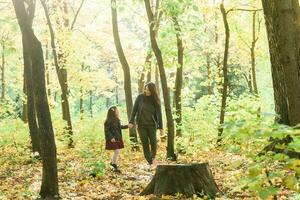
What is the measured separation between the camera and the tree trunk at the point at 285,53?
24.4 feet

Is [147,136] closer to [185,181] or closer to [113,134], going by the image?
[113,134]

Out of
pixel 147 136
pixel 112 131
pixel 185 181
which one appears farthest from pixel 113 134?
pixel 185 181

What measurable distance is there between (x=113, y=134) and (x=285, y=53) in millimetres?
6066

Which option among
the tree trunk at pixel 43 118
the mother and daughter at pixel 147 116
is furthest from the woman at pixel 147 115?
the tree trunk at pixel 43 118

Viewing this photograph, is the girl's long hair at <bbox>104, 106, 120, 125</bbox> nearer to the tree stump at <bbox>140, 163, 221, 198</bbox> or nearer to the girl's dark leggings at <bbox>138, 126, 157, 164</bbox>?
the girl's dark leggings at <bbox>138, 126, 157, 164</bbox>

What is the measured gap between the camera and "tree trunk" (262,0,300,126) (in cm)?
744

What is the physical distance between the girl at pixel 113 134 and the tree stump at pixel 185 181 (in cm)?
395

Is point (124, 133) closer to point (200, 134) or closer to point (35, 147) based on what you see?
point (200, 134)

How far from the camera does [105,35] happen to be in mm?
33125

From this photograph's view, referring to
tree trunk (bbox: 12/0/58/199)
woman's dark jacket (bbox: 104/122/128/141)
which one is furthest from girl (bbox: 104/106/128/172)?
tree trunk (bbox: 12/0/58/199)

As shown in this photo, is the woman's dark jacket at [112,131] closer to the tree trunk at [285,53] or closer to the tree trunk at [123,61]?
the tree trunk at [123,61]

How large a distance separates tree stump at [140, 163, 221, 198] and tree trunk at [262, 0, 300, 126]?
1770mm

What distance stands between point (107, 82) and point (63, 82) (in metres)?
16.8

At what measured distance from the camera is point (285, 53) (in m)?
7.52
